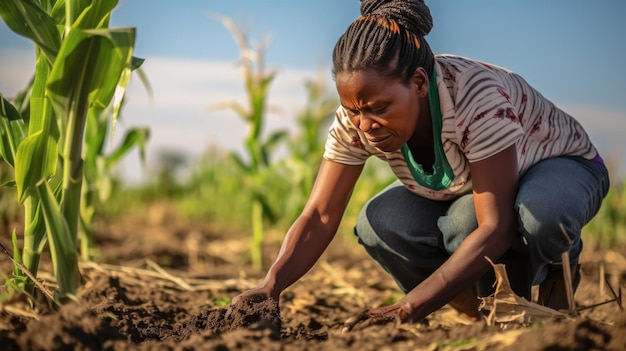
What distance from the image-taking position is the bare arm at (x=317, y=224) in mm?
2303

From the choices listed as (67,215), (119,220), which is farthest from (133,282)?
(119,220)

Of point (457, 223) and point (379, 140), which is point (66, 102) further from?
point (457, 223)

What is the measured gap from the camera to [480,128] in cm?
213

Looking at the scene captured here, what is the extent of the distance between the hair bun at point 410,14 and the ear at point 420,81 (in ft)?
0.40

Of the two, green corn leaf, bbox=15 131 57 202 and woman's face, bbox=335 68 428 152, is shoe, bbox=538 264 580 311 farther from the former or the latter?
green corn leaf, bbox=15 131 57 202

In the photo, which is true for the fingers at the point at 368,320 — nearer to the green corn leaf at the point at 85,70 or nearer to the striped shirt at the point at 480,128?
the striped shirt at the point at 480,128

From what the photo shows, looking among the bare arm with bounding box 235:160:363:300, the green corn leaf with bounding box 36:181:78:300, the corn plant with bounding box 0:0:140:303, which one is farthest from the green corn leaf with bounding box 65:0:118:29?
the bare arm with bounding box 235:160:363:300

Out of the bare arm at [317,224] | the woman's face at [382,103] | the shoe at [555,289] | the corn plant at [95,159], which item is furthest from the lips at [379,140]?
the corn plant at [95,159]

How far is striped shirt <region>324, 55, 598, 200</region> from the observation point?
214 cm

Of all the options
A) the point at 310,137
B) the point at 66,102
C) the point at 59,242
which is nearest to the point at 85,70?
the point at 66,102

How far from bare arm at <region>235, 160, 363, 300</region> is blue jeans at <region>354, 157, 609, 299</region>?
10.9 inches

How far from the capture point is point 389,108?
2.01 metres

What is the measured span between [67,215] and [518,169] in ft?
4.40

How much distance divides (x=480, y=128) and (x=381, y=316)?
2.08 ft
